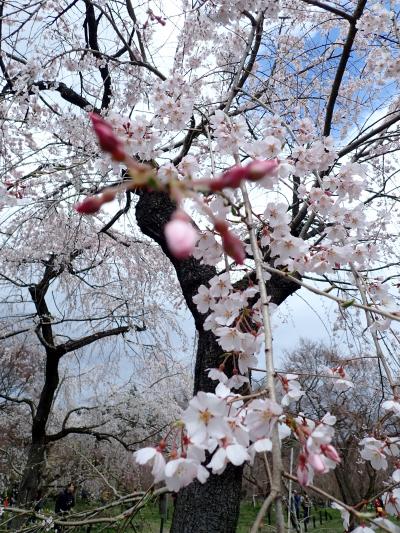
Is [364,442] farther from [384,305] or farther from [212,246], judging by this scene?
[212,246]

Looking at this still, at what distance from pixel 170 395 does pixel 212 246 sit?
29.1 feet

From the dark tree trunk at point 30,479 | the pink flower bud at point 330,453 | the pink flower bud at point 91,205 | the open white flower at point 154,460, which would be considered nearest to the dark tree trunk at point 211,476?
the open white flower at point 154,460

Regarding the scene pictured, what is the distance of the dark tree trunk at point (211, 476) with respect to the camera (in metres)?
2.15

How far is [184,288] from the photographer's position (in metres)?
2.84

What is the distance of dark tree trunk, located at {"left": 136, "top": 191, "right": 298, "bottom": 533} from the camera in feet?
7.05

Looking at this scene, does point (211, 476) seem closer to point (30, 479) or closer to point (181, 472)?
point (181, 472)

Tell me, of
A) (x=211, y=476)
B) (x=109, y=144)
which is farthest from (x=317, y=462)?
(x=211, y=476)

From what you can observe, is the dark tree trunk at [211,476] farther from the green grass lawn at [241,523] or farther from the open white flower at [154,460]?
the open white flower at [154,460]

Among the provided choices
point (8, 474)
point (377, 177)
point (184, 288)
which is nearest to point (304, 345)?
point (8, 474)

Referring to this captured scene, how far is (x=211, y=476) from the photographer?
87.9 inches

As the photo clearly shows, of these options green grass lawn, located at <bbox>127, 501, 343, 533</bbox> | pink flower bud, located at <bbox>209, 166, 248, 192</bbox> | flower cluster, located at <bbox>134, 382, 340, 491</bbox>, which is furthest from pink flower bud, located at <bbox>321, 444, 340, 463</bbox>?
pink flower bud, located at <bbox>209, 166, 248, 192</bbox>

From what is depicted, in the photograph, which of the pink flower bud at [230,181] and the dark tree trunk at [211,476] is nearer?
the pink flower bud at [230,181]

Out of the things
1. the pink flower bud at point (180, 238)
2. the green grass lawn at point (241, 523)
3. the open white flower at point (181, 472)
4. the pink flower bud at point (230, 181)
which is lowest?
the green grass lawn at point (241, 523)

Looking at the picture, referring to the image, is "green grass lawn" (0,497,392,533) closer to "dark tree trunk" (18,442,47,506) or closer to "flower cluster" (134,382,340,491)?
"flower cluster" (134,382,340,491)
